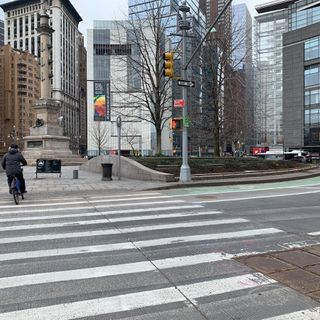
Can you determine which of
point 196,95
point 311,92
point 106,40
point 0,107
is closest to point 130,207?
point 196,95

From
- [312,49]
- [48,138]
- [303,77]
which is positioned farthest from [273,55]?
[48,138]

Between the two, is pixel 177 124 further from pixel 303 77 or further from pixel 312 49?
pixel 303 77

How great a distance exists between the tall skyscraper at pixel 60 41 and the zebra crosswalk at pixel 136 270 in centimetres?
11494

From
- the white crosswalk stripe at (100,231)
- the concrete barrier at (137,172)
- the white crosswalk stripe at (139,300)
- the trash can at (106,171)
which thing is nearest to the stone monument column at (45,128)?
the concrete barrier at (137,172)

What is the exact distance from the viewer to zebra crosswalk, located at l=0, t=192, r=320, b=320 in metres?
4.47

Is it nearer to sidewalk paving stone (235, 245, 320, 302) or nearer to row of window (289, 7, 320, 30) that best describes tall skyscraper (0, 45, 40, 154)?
row of window (289, 7, 320, 30)

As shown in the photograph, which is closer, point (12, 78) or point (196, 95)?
point (196, 95)

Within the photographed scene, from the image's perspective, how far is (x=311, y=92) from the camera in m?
92.9

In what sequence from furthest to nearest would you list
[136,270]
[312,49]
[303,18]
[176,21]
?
1. [303,18]
2. [312,49]
3. [176,21]
4. [136,270]

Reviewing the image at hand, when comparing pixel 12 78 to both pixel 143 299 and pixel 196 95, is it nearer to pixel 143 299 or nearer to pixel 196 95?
pixel 196 95

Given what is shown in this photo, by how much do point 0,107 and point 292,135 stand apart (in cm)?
9899

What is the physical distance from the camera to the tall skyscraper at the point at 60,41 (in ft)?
428

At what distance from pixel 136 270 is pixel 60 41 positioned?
14410 centimetres

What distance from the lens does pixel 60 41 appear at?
459ft
